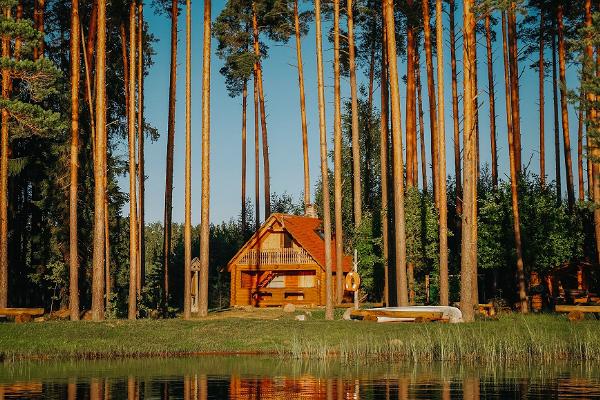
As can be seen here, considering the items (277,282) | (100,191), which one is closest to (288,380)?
(100,191)

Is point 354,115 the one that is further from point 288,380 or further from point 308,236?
point 288,380

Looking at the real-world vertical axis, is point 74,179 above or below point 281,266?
above

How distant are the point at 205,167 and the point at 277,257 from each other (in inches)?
743

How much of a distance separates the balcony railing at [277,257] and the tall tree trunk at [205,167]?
16.8m

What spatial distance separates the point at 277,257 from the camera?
5247 centimetres

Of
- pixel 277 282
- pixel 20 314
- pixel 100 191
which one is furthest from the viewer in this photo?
pixel 277 282

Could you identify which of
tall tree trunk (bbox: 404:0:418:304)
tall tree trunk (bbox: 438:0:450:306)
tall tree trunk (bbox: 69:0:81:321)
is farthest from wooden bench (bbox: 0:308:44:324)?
tall tree trunk (bbox: 404:0:418:304)

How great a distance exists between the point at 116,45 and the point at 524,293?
2245 centimetres

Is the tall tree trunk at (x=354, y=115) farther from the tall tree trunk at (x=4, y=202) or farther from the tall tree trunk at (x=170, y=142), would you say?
the tall tree trunk at (x=4, y=202)

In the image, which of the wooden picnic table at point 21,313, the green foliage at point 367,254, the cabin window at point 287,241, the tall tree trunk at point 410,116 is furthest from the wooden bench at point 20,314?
the cabin window at point 287,241

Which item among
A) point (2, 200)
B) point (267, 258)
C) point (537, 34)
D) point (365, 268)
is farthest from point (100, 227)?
point (537, 34)

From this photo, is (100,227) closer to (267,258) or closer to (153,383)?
(153,383)

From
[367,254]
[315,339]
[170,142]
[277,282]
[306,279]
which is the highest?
[170,142]

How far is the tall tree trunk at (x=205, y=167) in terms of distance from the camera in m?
34.1
